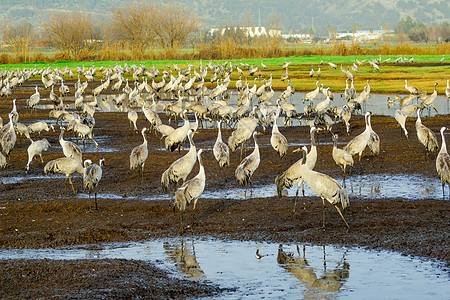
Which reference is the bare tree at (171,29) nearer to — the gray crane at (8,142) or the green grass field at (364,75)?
the green grass field at (364,75)

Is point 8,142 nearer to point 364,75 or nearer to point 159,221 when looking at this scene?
point 159,221

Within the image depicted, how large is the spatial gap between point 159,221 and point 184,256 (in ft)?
6.08

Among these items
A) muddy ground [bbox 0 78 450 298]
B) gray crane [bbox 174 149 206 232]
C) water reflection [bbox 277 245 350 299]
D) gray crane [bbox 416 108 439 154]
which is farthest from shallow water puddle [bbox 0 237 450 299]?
gray crane [bbox 416 108 439 154]

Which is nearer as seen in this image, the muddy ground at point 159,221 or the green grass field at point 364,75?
the muddy ground at point 159,221

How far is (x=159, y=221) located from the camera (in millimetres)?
11297

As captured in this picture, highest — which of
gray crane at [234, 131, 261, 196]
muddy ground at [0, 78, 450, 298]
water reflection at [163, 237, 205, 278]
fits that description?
gray crane at [234, 131, 261, 196]

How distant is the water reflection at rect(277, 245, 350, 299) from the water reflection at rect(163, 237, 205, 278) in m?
1.25

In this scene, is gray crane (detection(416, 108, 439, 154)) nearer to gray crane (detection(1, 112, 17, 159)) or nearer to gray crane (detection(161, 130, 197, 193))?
gray crane (detection(161, 130, 197, 193))

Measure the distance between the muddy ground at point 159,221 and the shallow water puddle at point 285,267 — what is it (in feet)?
1.10

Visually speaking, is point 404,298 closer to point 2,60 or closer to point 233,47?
point 233,47

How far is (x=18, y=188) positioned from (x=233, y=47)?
55.7 meters

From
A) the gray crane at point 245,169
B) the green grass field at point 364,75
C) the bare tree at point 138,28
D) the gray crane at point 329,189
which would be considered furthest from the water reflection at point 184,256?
the bare tree at point 138,28

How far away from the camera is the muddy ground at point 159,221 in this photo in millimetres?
8102

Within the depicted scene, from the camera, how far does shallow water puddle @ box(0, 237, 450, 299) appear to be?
26.2 feet
